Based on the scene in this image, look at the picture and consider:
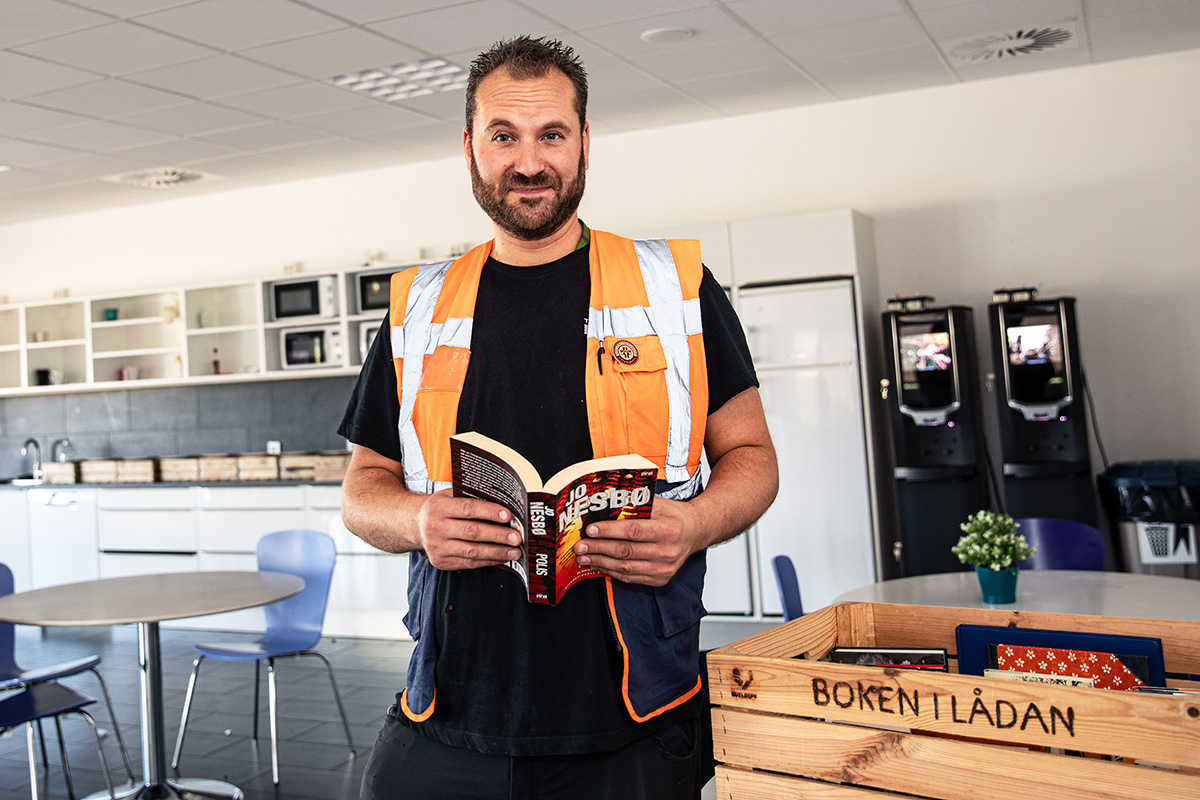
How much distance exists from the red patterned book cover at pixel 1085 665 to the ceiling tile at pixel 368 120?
5.06m

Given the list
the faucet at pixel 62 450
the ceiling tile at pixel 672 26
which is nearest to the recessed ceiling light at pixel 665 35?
the ceiling tile at pixel 672 26

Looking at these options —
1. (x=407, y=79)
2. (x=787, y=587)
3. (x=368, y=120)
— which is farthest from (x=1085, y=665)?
(x=368, y=120)

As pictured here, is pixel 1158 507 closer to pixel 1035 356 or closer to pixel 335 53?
pixel 1035 356

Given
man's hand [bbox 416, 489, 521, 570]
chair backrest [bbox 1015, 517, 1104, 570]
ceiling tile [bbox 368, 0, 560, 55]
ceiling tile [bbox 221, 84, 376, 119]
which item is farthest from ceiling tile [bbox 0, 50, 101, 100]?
chair backrest [bbox 1015, 517, 1104, 570]

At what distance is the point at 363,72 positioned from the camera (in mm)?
5012

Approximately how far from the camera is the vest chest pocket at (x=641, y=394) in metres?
1.40

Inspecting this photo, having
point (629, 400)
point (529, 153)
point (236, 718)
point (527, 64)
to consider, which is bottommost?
point (236, 718)

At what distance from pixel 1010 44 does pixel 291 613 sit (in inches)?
175

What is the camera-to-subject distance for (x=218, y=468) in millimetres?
7102

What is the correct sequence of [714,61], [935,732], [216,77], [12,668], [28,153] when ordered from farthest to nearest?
[28,153], [714,61], [216,77], [12,668], [935,732]

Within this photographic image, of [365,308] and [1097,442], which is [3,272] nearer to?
[365,308]

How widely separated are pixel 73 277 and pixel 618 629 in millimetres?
8403

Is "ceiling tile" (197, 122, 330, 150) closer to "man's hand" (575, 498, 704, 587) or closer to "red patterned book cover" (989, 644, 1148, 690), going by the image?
"man's hand" (575, 498, 704, 587)

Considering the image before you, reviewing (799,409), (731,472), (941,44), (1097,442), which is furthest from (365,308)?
(731,472)
